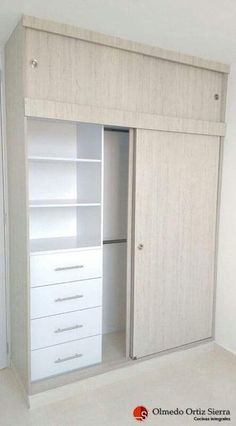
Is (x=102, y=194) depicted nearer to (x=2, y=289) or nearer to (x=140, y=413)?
(x=2, y=289)

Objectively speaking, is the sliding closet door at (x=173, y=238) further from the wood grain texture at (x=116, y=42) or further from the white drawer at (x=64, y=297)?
the wood grain texture at (x=116, y=42)

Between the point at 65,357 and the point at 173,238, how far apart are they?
1.19m

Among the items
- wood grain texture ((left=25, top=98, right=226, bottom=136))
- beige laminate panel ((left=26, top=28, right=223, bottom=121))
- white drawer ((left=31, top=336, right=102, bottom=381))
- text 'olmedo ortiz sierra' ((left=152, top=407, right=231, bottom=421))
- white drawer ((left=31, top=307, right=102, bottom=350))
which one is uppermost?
beige laminate panel ((left=26, top=28, right=223, bottom=121))

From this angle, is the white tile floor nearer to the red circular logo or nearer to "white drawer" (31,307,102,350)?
the red circular logo

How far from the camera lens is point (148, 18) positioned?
1.91 metres

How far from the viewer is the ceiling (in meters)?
1.76

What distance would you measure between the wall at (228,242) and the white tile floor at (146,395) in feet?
0.73

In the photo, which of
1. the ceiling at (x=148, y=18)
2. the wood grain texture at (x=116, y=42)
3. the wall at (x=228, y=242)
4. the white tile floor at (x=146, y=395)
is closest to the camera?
the ceiling at (x=148, y=18)

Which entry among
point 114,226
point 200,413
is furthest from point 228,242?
point 200,413

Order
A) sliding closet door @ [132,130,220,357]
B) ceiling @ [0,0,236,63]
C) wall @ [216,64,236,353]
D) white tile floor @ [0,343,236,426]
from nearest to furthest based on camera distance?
ceiling @ [0,0,236,63], white tile floor @ [0,343,236,426], sliding closet door @ [132,130,220,357], wall @ [216,64,236,353]

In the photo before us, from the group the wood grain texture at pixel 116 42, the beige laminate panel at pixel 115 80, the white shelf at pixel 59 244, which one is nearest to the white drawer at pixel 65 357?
the white shelf at pixel 59 244

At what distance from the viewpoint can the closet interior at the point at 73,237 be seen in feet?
7.19

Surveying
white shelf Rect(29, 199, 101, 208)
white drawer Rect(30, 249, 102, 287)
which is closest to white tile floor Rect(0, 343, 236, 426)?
white drawer Rect(30, 249, 102, 287)

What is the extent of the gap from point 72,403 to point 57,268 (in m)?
0.91
